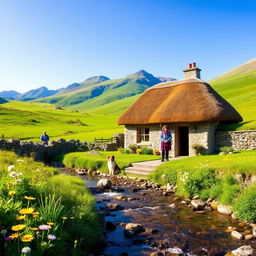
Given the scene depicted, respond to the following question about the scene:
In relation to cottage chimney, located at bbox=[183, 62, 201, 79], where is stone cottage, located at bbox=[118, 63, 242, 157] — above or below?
below

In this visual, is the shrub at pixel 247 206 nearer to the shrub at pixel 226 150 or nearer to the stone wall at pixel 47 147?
the shrub at pixel 226 150

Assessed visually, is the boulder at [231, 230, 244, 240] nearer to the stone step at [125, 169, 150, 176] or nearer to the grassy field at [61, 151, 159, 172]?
the stone step at [125, 169, 150, 176]

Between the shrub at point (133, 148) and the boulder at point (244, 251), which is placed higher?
the shrub at point (133, 148)

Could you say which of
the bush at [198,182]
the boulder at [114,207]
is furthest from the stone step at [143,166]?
the boulder at [114,207]

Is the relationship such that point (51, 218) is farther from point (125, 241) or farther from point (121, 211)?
point (121, 211)

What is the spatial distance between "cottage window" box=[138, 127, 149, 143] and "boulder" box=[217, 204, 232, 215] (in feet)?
49.7

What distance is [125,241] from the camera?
847 cm

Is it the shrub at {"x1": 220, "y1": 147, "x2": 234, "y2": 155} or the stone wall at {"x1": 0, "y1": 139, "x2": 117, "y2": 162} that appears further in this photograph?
the stone wall at {"x1": 0, "y1": 139, "x2": 117, "y2": 162}

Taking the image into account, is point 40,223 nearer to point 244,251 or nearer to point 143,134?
point 244,251

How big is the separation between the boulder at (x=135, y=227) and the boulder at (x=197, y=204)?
3.28 m

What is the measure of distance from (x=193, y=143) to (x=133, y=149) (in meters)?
6.29

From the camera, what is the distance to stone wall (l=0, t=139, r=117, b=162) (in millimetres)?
26375

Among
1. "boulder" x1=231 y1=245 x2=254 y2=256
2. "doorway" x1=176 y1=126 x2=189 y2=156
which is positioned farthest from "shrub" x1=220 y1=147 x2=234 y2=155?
"boulder" x1=231 y1=245 x2=254 y2=256

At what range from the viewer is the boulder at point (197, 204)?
1161 centimetres
